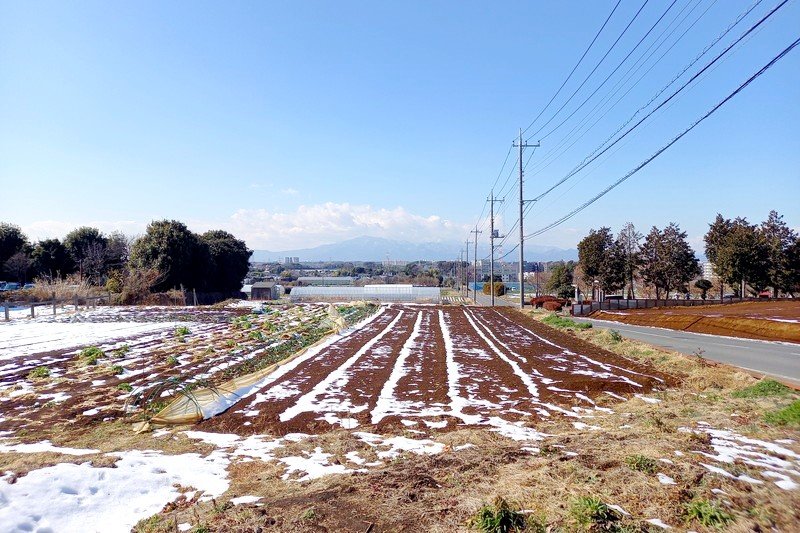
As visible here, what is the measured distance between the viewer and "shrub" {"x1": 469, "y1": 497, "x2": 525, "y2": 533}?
3.16 m

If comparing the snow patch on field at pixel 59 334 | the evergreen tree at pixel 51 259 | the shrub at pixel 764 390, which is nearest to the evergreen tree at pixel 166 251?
the evergreen tree at pixel 51 259

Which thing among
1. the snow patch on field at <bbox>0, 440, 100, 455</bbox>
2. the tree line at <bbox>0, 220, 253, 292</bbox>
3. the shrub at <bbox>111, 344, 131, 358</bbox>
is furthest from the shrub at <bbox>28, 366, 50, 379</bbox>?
the tree line at <bbox>0, 220, 253, 292</bbox>

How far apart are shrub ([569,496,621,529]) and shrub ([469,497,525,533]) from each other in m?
0.37

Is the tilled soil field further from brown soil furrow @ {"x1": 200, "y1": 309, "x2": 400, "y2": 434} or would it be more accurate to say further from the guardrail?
the guardrail

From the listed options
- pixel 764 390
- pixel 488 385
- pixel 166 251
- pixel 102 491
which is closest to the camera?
pixel 102 491

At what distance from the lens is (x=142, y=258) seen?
3431 centimetres

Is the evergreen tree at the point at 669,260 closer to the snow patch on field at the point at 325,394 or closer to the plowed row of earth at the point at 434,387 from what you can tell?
the plowed row of earth at the point at 434,387

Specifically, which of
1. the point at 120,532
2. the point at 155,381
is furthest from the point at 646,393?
the point at 155,381

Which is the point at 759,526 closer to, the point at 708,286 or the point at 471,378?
the point at 471,378

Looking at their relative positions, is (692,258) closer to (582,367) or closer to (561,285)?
(561,285)

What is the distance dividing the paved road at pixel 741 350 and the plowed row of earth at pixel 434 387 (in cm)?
205

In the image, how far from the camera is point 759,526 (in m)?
3.14

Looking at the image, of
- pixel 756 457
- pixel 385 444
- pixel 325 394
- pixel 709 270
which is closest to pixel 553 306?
pixel 325 394

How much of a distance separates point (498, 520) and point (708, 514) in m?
1.42
